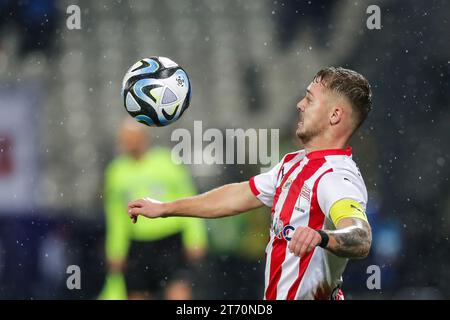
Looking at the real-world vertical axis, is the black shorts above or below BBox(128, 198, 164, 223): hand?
below

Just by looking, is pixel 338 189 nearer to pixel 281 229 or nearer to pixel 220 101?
pixel 281 229

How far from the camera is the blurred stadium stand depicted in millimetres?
7297

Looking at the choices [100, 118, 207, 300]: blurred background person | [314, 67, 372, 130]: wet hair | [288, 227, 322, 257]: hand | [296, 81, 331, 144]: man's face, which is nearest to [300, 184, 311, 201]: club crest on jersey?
[296, 81, 331, 144]: man's face

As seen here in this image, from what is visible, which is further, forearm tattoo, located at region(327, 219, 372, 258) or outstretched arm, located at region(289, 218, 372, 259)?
forearm tattoo, located at region(327, 219, 372, 258)

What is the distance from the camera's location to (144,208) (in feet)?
12.8

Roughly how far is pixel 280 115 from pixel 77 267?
2.00 metres

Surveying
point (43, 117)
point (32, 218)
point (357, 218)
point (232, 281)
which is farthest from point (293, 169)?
point (43, 117)

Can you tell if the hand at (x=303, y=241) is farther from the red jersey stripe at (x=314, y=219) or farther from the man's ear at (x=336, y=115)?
the man's ear at (x=336, y=115)

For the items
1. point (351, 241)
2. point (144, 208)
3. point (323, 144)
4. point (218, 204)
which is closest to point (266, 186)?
point (218, 204)

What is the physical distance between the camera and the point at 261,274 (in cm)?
729

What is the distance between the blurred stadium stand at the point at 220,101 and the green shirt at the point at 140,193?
2.29 feet

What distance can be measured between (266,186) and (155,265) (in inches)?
107

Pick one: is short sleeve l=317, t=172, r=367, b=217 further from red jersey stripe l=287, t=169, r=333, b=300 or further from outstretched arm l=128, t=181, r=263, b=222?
outstretched arm l=128, t=181, r=263, b=222

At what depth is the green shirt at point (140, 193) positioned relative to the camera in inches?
254
